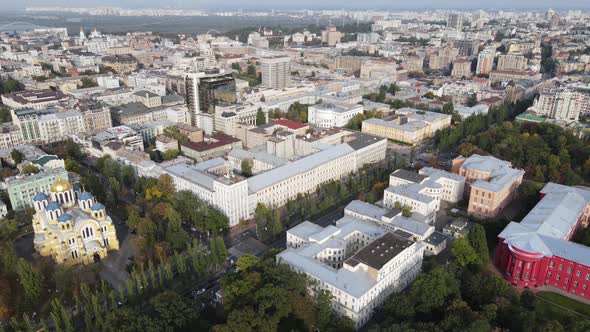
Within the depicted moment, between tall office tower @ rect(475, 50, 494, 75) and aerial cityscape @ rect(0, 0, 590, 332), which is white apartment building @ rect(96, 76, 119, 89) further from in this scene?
tall office tower @ rect(475, 50, 494, 75)

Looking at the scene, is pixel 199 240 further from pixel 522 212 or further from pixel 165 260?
pixel 522 212

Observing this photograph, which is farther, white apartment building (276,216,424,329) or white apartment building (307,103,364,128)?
white apartment building (307,103,364,128)

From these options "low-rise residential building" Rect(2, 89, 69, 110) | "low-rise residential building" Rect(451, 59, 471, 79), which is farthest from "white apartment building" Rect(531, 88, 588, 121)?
"low-rise residential building" Rect(2, 89, 69, 110)

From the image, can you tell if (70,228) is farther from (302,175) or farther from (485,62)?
(485,62)

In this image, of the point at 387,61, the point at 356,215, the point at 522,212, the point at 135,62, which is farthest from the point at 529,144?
the point at 135,62

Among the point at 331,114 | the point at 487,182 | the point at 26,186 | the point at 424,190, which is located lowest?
the point at 26,186

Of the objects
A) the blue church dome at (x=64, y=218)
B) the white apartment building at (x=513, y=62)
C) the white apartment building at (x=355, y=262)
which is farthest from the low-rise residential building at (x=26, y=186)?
the white apartment building at (x=513, y=62)

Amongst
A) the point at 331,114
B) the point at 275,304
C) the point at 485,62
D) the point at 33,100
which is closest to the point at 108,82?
the point at 33,100
